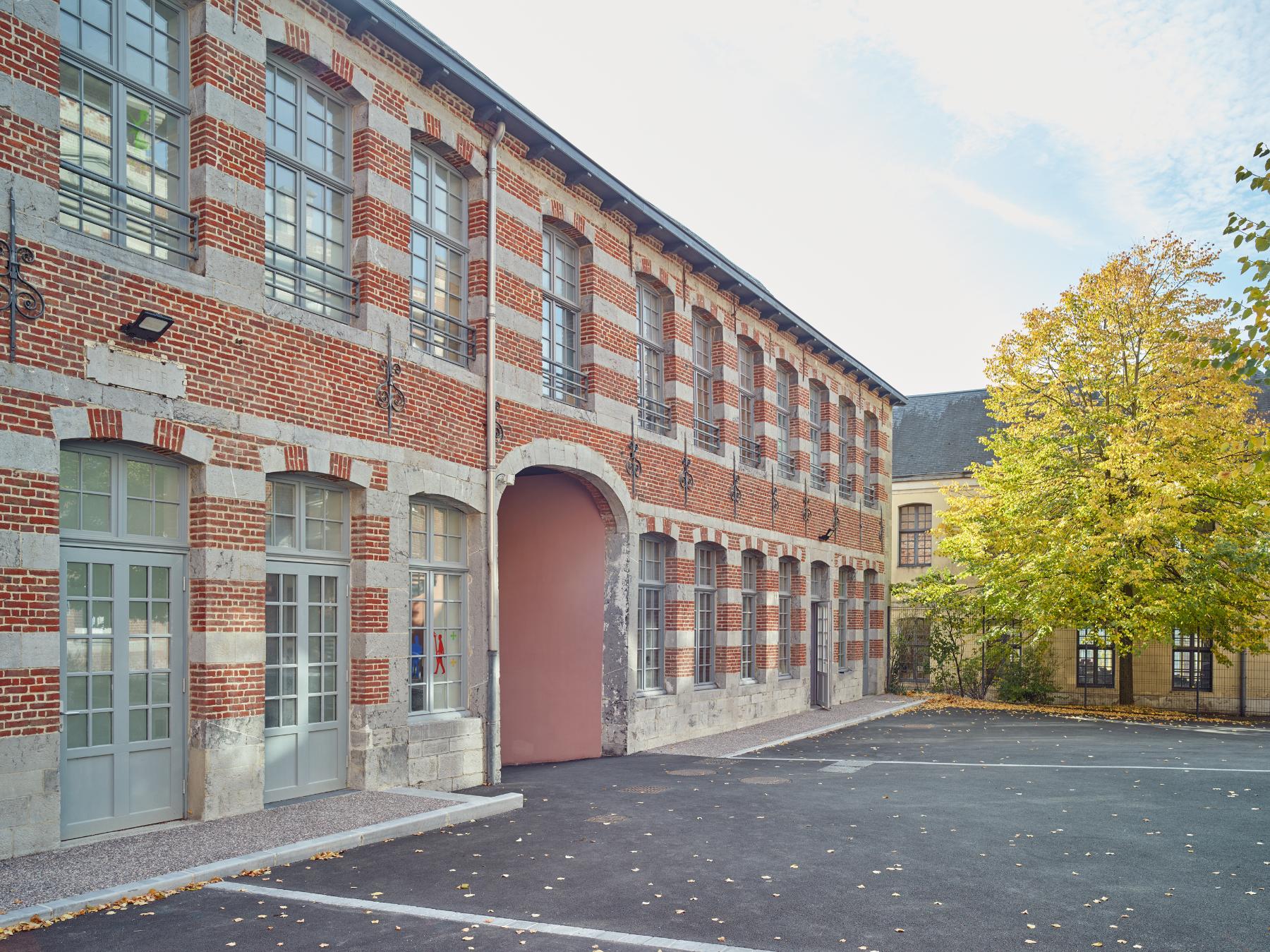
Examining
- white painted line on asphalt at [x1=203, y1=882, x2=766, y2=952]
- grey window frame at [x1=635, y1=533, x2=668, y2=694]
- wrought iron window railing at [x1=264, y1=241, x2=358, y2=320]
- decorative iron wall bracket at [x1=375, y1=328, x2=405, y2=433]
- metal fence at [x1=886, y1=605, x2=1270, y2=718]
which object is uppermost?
wrought iron window railing at [x1=264, y1=241, x2=358, y2=320]

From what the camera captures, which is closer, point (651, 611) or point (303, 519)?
point (303, 519)

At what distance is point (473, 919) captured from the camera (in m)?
6.39

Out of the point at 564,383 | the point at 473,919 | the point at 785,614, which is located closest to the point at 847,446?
the point at 785,614

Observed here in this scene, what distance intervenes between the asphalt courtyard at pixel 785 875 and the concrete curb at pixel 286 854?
0.43ft

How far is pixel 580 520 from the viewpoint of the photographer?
15.3 meters

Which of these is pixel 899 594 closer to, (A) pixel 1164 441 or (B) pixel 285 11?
(A) pixel 1164 441

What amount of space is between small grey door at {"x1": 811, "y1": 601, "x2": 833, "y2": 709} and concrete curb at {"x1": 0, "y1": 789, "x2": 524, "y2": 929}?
13.3 meters

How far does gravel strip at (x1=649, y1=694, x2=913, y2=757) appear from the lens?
1544 cm

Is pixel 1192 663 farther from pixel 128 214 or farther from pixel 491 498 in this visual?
pixel 128 214

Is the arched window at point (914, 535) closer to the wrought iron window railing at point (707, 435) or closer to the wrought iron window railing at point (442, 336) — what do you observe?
the wrought iron window railing at point (707, 435)

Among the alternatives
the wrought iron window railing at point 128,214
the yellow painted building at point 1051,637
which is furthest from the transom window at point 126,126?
the yellow painted building at point 1051,637

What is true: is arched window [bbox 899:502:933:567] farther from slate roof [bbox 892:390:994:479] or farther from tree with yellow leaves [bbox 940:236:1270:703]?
tree with yellow leaves [bbox 940:236:1270:703]

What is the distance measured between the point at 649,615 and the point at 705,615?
1.96 m

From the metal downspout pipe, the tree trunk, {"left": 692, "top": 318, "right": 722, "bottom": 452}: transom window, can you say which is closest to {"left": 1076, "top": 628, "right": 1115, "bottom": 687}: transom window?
the tree trunk
